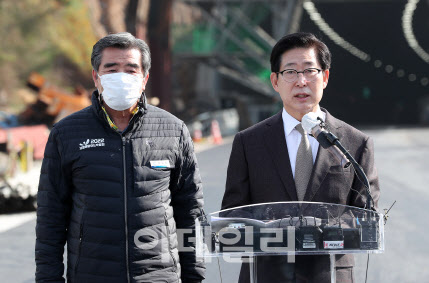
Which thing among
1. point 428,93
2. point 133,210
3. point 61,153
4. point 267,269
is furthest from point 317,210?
point 428,93

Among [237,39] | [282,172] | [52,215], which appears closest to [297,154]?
[282,172]

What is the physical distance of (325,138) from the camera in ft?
12.2

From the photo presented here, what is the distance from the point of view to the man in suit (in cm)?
415

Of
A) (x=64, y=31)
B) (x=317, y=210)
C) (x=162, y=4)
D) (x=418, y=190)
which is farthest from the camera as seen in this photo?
(x=64, y=31)

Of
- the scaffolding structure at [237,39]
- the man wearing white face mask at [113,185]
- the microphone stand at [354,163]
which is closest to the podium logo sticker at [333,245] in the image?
the microphone stand at [354,163]

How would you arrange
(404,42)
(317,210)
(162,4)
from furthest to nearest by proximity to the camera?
(404,42) < (162,4) < (317,210)

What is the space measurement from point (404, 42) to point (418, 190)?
40.8m

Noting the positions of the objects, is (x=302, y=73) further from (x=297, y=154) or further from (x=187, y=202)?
(x=187, y=202)

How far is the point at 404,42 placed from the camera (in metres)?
58.2

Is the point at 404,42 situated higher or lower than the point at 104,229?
higher

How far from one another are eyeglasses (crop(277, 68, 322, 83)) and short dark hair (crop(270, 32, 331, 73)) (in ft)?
0.25

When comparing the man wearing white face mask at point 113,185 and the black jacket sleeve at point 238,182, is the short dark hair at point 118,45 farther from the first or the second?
the black jacket sleeve at point 238,182

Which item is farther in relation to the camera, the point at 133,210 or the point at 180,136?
the point at 180,136

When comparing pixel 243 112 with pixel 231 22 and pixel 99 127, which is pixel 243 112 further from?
pixel 99 127
